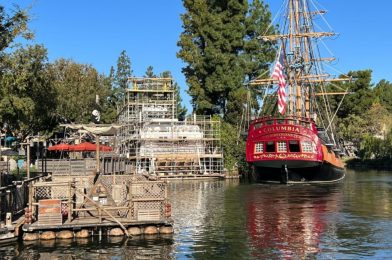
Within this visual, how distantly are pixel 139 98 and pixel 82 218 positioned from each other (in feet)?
177

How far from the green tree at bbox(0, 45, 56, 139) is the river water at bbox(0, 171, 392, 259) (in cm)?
1159

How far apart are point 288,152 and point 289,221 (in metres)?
23.4

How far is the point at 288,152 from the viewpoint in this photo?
46.7 m

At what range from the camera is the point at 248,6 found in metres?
71.8

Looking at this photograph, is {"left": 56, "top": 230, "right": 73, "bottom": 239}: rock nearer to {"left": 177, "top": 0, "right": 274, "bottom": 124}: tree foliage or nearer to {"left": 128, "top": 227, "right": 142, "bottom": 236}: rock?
{"left": 128, "top": 227, "right": 142, "bottom": 236}: rock

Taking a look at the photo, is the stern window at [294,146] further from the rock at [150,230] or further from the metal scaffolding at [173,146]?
the rock at [150,230]

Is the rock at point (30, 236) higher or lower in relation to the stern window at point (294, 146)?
lower

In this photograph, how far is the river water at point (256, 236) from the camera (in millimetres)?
16719

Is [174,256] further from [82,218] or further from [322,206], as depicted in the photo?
[322,206]

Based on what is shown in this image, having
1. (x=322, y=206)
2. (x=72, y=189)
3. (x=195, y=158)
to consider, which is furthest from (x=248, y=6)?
(x=72, y=189)

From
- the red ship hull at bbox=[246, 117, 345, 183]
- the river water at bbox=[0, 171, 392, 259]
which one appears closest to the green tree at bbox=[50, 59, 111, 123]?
the red ship hull at bbox=[246, 117, 345, 183]

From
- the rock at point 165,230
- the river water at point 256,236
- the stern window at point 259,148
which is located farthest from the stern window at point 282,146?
the rock at point 165,230

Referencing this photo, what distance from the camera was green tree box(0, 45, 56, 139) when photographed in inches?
1211

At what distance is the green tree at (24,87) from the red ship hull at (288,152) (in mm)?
18460
